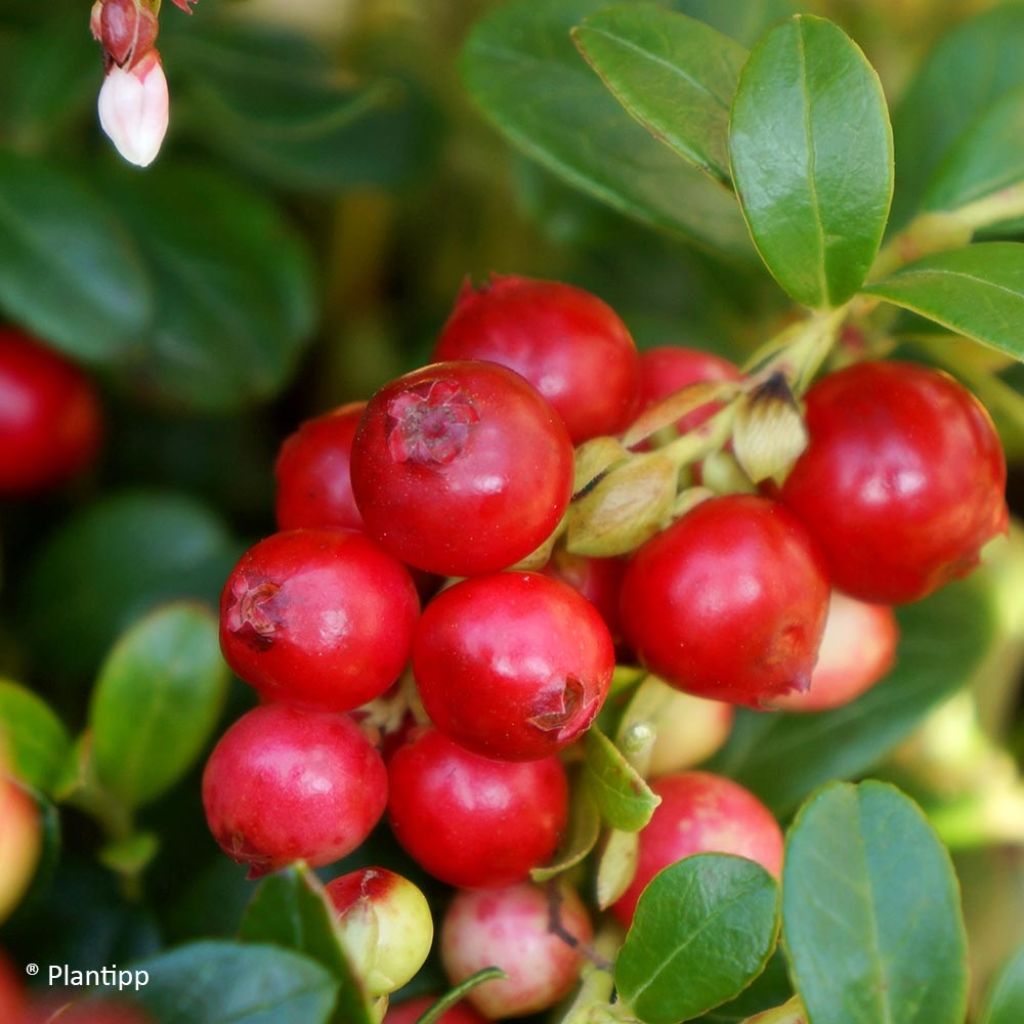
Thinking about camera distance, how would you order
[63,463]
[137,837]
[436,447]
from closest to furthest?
[436,447], [137,837], [63,463]

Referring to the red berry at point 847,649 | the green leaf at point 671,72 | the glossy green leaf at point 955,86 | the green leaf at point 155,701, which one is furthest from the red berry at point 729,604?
the glossy green leaf at point 955,86

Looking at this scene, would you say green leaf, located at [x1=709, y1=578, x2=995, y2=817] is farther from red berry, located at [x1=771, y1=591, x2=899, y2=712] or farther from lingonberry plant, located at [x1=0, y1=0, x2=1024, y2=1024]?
red berry, located at [x1=771, y1=591, x2=899, y2=712]

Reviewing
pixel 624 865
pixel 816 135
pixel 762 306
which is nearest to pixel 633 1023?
→ pixel 624 865

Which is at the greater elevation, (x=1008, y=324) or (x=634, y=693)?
(x=1008, y=324)

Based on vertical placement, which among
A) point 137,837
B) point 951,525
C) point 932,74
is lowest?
point 137,837

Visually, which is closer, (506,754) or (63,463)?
(506,754)

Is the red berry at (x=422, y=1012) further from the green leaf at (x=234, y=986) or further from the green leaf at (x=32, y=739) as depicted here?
the green leaf at (x=32, y=739)

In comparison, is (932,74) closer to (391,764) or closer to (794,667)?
(794,667)
